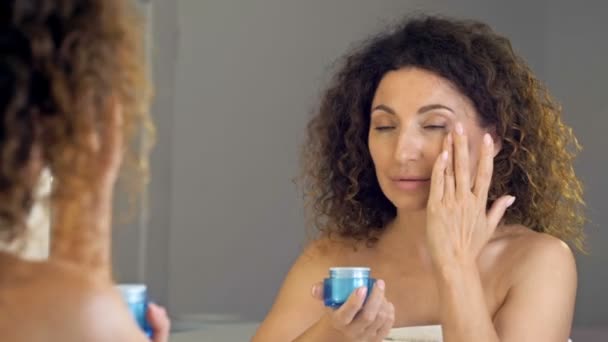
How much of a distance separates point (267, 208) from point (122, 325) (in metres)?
3.99

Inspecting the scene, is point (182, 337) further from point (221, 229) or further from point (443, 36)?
point (443, 36)

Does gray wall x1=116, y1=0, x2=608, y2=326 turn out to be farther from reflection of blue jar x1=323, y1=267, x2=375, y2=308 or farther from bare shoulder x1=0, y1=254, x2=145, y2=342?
bare shoulder x1=0, y1=254, x2=145, y2=342

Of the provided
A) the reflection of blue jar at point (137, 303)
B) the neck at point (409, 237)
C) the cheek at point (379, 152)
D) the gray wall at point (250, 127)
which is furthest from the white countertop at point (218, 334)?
the reflection of blue jar at point (137, 303)

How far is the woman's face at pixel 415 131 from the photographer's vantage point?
7.65ft

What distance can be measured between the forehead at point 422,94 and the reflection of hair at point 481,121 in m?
0.02

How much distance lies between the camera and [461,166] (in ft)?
7.47

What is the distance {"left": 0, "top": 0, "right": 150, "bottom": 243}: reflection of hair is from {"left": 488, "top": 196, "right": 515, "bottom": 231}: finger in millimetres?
1368

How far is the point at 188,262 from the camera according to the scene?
4816mm

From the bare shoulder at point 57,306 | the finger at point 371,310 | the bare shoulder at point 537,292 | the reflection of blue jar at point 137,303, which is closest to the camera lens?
the bare shoulder at point 57,306

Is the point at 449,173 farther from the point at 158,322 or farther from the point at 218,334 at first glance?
the point at 218,334

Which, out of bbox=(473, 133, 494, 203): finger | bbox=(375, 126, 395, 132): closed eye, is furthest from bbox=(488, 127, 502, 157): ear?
bbox=(375, 126, 395, 132): closed eye

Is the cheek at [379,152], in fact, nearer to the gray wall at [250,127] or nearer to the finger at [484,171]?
the finger at [484,171]

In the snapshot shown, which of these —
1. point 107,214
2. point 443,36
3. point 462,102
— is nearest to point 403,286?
point 462,102

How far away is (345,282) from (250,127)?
9.91ft
